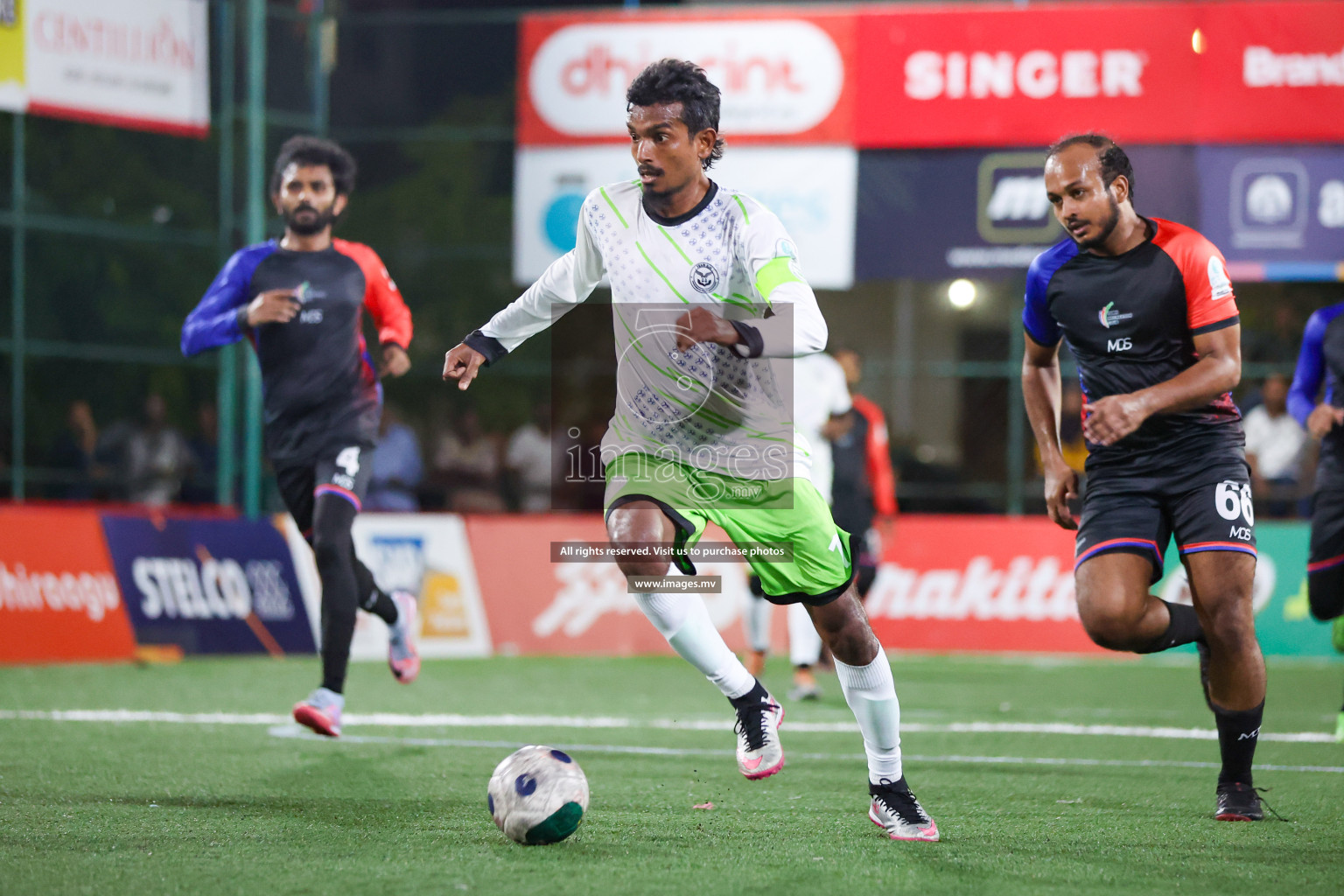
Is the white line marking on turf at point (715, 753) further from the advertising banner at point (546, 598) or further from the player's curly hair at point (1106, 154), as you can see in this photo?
the advertising banner at point (546, 598)

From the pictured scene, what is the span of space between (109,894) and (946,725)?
17.4 ft

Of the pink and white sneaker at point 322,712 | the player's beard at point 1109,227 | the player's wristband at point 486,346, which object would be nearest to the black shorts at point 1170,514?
the player's beard at point 1109,227

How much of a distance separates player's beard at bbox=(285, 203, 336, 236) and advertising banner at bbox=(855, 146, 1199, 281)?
8383 mm

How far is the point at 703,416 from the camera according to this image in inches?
207

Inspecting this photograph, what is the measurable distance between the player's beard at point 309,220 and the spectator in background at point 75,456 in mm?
8505

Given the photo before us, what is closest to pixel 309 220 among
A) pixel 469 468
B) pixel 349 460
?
pixel 349 460

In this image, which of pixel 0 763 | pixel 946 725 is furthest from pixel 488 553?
pixel 0 763

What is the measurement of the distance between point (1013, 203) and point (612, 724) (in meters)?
8.64

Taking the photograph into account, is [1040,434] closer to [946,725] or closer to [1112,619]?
[1112,619]

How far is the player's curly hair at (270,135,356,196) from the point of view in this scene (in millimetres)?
7766

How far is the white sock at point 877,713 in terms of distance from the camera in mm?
4957

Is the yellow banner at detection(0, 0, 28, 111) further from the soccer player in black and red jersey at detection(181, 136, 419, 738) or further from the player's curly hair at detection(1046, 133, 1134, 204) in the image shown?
the player's curly hair at detection(1046, 133, 1134, 204)

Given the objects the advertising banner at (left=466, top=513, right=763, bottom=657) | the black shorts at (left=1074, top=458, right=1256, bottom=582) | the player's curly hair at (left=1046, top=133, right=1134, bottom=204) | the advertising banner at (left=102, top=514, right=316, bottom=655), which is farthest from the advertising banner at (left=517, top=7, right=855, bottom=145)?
the black shorts at (left=1074, top=458, right=1256, bottom=582)

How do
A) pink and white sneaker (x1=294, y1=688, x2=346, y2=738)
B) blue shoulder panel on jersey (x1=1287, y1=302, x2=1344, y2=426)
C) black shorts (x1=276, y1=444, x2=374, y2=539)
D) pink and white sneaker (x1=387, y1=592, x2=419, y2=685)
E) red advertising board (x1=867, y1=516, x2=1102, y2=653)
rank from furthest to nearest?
red advertising board (x1=867, y1=516, x2=1102, y2=653) < pink and white sneaker (x1=387, y1=592, x2=419, y2=685) < blue shoulder panel on jersey (x1=1287, y1=302, x2=1344, y2=426) < black shorts (x1=276, y1=444, x2=374, y2=539) < pink and white sneaker (x1=294, y1=688, x2=346, y2=738)
